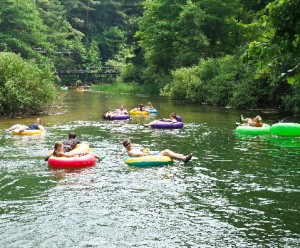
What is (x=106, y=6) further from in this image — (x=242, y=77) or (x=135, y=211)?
(x=135, y=211)

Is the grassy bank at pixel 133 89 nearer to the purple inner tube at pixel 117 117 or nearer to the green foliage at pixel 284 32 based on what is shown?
the purple inner tube at pixel 117 117

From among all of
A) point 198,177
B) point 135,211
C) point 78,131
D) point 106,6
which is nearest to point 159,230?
point 135,211

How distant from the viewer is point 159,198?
997 cm

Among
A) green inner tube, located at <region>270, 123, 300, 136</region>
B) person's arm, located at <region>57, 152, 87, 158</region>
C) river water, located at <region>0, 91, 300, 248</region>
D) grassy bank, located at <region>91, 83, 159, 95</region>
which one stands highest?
grassy bank, located at <region>91, 83, 159, 95</region>

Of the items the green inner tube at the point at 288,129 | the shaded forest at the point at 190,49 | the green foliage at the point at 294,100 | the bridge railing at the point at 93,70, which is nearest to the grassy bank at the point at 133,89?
the shaded forest at the point at 190,49

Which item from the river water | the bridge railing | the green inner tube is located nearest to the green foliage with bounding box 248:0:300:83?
the river water

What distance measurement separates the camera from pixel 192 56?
40.2 metres

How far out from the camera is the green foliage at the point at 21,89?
24.4 metres

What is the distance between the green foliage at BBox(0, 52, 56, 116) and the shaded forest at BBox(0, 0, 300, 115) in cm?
6

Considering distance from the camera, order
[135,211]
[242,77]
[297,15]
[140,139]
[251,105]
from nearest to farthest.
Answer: [297,15] → [135,211] → [140,139] → [251,105] → [242,77]

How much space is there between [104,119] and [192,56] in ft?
56.5

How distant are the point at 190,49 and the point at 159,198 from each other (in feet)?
107

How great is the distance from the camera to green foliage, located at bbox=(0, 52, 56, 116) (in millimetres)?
24406

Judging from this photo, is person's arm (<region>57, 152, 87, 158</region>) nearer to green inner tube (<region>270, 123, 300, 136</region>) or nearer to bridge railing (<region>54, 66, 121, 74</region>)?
green inner tube (<region>270, 123, 300, 136</region>)
